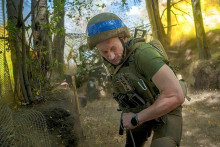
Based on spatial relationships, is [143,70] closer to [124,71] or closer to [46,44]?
[124,71]

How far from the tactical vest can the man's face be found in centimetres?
8

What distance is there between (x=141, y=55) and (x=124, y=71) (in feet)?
0.96

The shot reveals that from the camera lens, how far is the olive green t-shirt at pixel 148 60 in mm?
1643

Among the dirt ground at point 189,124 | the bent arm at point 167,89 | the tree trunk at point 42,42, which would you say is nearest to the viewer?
the bent arm at point 167,89

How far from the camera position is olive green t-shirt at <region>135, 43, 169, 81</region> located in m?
1.64

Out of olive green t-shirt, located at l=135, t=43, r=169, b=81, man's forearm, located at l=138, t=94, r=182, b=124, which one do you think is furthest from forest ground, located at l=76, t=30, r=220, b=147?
olive green t-shirt, located at l=135, t=43, r=169, b=81

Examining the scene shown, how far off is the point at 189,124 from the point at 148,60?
518cm

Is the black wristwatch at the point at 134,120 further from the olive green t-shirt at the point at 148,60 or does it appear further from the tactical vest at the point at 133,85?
the olive green t-shirt at the point at 148,60

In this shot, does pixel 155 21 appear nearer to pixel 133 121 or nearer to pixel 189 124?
pixel 189 124

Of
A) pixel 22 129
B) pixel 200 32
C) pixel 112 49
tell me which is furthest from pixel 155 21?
pixel 112 49

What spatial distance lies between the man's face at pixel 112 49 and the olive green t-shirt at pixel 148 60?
190 millimetres

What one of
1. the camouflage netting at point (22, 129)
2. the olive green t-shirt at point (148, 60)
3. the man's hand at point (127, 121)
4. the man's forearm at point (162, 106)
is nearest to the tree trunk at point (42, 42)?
the camouflage netting at point (22, 129)

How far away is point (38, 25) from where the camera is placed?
567 centimetres

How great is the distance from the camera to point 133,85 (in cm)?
198
